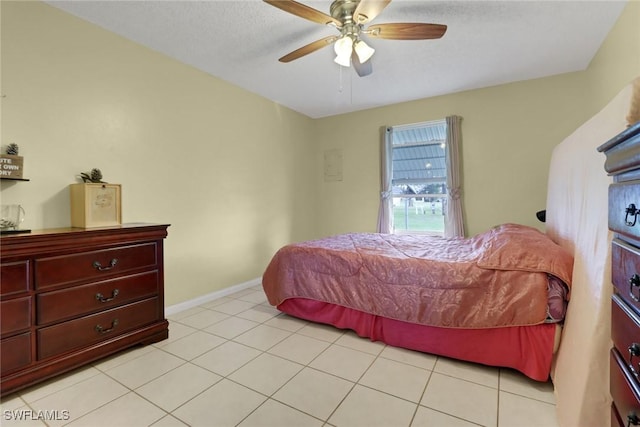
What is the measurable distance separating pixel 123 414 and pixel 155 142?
2.24 meters

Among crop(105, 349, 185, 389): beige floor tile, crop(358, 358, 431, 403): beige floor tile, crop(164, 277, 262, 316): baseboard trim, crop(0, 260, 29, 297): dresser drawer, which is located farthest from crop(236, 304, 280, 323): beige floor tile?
crop(0, 260, 29, 297): dresser drawer

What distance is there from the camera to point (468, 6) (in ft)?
6.99

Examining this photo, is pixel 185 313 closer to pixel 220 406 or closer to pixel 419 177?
pixel 220 406

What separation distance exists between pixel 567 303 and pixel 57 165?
11.8 ft

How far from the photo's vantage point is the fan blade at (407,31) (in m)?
1.92

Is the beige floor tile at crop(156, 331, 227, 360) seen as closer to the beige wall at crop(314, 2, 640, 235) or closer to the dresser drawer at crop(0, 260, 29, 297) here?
the dresser drawer at crop(0, 260, 29, 297)

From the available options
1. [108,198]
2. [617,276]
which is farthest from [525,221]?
[108,198]

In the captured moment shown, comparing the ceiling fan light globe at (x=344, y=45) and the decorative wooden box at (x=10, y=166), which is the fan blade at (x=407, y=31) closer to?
the ceiling fan light globe at (x=344, y=45)

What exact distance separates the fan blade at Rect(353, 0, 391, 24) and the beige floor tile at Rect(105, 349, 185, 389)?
265 centimetres

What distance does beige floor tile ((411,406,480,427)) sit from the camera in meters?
1.41

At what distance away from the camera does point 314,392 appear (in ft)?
5.48

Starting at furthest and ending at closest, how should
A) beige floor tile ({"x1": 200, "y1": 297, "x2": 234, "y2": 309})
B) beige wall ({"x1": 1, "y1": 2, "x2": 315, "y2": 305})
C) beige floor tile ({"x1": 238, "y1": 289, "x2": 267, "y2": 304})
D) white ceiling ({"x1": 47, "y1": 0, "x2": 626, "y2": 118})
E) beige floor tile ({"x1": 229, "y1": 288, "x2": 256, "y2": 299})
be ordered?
beige floor tile ({"x1": 229, "y1": 288, "x2": 256, "y2": 299}), beige floor tile ({"x1": 238, "y1": 289, "x2": 267, "y2": 304}), beige floor tile ({"x1": 200, "y1": 297, "x2": 234, "y2": 309}), white ceiling ({"x1": 47, "y1": 0, "x2": 626, "y2": 118}), beige wall ({"x1": 1, "y1": 2, "x2": 315, "y2": 305})

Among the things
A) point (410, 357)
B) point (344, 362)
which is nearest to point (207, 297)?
point (344, 362)

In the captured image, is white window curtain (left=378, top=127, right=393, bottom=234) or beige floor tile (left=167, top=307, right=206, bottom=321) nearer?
beige floor tile (left=167, top=307, right=206, bottom=321)
